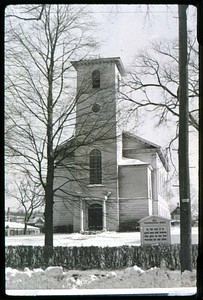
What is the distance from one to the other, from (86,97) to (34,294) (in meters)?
2.51

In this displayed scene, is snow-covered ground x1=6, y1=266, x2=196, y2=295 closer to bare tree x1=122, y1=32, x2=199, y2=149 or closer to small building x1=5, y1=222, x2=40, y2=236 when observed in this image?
small building x1=5, y1=222, x2=40, y2=236

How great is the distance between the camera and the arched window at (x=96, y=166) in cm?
543

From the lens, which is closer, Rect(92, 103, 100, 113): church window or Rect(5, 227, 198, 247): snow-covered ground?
Rect(5, 227, 198, 247): snow-covered ground

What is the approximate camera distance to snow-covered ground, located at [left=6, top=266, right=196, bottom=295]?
503 centimetres

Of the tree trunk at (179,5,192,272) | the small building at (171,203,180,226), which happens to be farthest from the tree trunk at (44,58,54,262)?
the tree trunk at (179,5,192,272)

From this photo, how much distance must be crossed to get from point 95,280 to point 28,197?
1332 mm

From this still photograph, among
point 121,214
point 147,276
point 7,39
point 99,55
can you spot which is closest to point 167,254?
point 147,276

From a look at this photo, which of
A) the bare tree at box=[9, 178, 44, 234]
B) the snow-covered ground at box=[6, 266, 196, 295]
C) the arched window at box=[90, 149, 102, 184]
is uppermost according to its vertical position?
the arched window at box=[90, 149, 102, 184]

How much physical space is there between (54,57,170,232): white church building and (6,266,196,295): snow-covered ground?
548mm

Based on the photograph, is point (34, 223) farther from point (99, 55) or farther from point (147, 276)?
point (99, 55)

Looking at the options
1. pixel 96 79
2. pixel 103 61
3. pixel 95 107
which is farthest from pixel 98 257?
pixel 103 61

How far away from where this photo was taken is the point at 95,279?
203 inches

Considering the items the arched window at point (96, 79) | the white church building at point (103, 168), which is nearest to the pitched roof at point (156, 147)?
the white church building at point (103, 168)

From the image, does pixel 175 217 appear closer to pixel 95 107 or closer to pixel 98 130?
pixel 98 130
